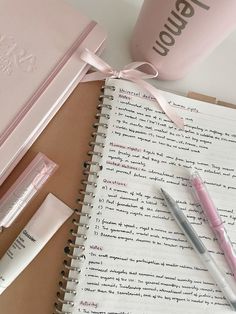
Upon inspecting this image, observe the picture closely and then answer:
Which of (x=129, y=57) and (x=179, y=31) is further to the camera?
(x=129, y=57)

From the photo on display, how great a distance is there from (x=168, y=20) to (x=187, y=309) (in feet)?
1.01

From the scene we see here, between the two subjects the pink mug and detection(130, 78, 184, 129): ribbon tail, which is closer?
the pink mug

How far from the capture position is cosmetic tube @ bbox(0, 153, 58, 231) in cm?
49

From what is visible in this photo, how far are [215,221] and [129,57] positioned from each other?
0.22m

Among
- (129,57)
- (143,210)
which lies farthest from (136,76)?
(143,210)

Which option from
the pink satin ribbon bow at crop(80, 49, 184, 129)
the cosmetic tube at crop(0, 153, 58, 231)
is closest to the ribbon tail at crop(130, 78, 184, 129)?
the pink satin ribbon bow at crop(80, 49, 184, 129)

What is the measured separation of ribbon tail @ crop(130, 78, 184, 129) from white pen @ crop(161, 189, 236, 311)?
0.09 m

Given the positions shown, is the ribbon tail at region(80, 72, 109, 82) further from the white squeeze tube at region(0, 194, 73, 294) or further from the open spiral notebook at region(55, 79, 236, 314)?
the white squeeze tube at region(0, 194, 73, 294)

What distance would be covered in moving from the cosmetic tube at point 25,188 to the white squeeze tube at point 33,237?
0.02 meters

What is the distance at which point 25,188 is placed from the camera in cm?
50

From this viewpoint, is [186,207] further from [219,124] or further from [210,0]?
[210,0]

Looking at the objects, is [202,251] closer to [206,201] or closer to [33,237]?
[206,201]

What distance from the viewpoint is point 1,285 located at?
1.60 feet

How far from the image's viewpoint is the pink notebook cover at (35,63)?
50 centimetres
